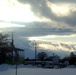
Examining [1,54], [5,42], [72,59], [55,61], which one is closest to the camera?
[1,54]

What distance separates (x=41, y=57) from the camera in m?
143

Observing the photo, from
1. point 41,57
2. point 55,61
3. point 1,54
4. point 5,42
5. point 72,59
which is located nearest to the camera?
point 1,54

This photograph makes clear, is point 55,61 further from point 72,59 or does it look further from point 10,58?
point 72,59

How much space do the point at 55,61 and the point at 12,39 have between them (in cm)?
1405

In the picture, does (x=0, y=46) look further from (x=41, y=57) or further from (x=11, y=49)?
(x=41, y=57)

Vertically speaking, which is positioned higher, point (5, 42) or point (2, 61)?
point (5, 42)

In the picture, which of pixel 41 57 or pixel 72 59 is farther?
pixel 41 57

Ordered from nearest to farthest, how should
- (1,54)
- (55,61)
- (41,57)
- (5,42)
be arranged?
(1,54), (5,42), (55,61), (41,57)

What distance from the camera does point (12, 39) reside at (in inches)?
2768

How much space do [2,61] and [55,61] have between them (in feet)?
54.1

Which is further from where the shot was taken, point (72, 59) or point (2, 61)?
point (72, 59)

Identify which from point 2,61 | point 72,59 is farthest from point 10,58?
point 72,59

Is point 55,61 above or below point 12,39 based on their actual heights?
below

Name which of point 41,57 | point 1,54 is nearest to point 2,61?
point 1,54
